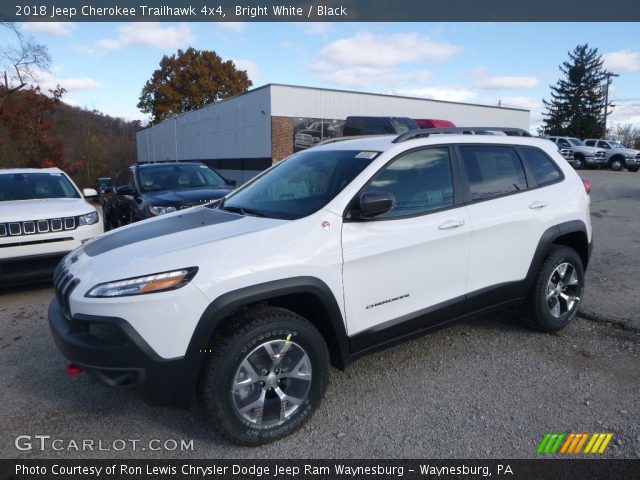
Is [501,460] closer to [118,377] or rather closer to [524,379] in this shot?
[524,379]

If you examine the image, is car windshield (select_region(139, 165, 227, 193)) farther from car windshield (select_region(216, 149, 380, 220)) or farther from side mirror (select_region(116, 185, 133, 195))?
car windshield (select_region(216, 149, 380, 220))

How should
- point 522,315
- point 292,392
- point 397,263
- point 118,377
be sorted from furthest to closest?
point 522,315 → point 397,263 → point 292,392 → point 118,377

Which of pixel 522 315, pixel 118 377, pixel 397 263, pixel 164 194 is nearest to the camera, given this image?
pixel 118 377

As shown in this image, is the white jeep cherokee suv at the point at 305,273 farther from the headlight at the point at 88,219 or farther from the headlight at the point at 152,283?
the headlight at the point at 88,219

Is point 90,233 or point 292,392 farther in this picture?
point 90,233

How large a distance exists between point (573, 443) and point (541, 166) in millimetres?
2454

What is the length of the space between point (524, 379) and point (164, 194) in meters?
5.68

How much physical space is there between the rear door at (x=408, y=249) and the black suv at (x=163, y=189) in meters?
4.12

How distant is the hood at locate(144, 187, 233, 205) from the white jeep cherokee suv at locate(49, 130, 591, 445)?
3.02m

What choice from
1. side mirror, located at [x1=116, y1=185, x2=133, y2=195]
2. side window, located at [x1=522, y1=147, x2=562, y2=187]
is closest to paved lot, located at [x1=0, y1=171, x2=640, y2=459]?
side window, located at [x1=522, y1=147, x2=562, y2=187]

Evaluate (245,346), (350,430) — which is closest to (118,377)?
(245,346)

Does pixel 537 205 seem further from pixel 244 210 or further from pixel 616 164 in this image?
pixel 616 164

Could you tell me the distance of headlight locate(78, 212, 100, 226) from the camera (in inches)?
239

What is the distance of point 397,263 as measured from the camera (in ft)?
10.3
